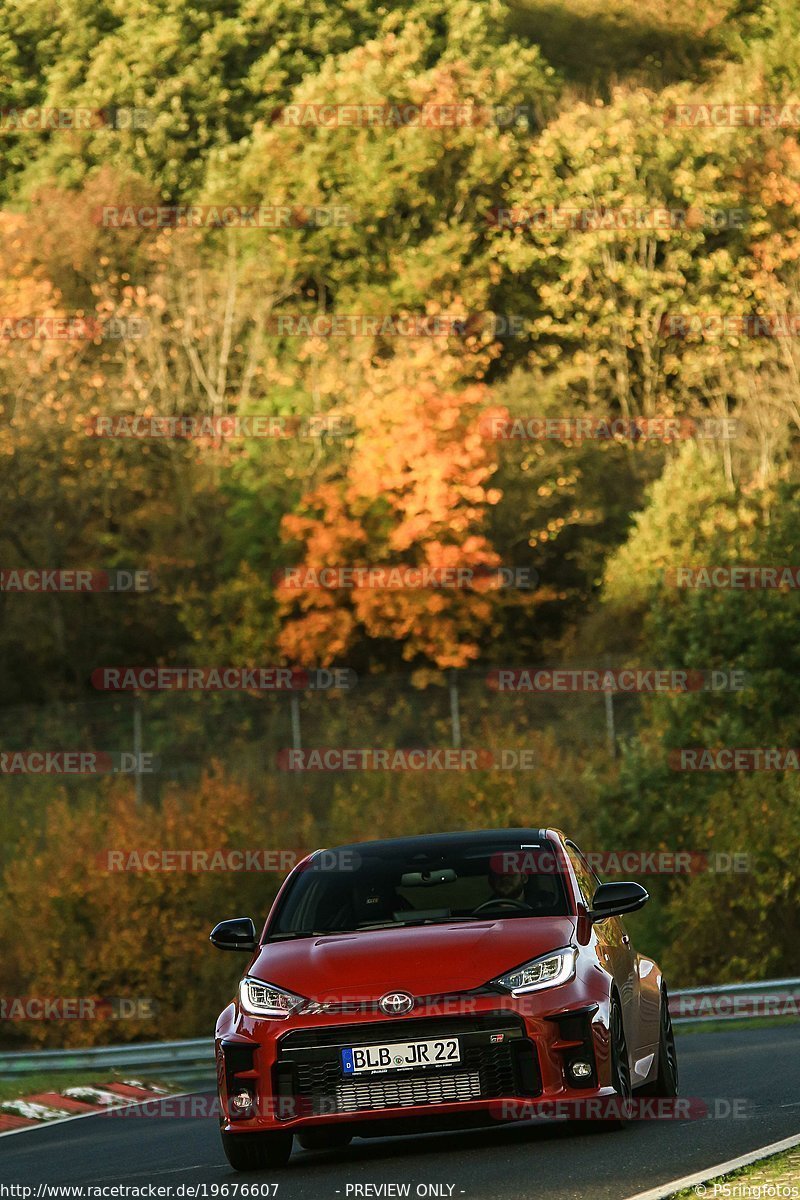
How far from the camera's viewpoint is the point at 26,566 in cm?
5012

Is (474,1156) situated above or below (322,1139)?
above

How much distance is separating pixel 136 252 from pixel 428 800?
2083 centimetres

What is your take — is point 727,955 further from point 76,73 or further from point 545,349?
point 76,73

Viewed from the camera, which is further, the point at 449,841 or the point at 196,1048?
the point at 196,1048

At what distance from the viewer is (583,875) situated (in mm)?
12141

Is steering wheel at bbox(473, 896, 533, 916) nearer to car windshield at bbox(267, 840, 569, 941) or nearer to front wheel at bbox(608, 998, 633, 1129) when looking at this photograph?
car windshield at bbox(267, 840, 569, 941)

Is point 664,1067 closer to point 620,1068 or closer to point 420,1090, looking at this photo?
point 620,1068

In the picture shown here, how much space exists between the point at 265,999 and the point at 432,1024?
0.88m

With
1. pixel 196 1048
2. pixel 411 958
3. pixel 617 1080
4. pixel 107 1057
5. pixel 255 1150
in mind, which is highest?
pixel 411 958

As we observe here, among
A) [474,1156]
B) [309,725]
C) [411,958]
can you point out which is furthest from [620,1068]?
[309,725]

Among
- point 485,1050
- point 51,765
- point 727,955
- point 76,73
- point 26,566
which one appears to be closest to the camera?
point 485,1050

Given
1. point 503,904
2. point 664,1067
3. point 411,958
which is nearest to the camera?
point 411,958

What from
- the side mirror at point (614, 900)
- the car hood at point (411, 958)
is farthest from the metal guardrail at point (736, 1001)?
the car hood at point (411, 958)

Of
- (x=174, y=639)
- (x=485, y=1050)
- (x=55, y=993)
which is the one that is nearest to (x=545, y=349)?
(x=174, y=639)
